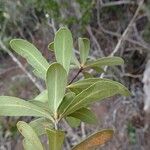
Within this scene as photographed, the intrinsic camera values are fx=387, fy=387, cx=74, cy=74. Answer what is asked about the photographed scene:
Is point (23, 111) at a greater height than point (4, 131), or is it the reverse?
point (4, 131)

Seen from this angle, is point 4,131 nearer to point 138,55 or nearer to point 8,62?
point 8,62

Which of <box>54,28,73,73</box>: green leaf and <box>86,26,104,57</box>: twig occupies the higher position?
<box>86,26,104,57</box>: twig

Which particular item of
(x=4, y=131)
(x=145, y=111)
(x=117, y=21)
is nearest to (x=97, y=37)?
(x=117, y=21)

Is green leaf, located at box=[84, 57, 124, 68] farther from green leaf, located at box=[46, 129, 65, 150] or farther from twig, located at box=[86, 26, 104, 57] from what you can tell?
twig, located at box=[86, 26, 104, 57]

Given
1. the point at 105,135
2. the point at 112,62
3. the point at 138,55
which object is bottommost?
the point at 105,135

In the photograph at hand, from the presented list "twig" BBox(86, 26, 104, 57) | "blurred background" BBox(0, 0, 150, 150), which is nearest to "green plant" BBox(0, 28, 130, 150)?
"blurred background" BBox(0, 0, 150, 150)

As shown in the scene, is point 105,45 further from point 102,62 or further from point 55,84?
point 55,84
